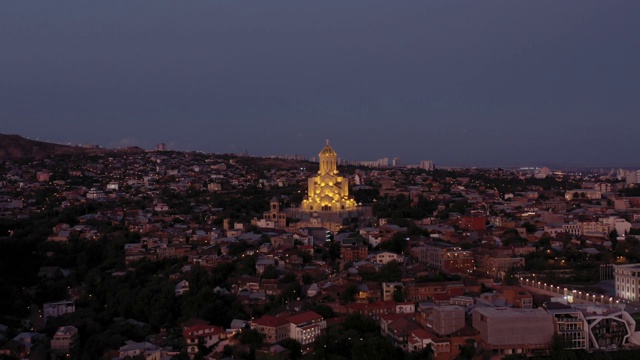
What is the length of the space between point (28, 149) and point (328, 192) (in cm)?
3279

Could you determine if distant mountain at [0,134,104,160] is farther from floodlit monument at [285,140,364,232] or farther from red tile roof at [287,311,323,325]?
red tile roof at [287,311,323,325]

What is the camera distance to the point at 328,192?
30578 millimetres

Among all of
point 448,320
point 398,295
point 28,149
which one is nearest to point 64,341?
point 398,295

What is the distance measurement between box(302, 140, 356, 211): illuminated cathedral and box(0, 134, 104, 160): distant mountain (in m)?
27.1

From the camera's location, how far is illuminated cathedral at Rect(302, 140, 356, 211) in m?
30.0

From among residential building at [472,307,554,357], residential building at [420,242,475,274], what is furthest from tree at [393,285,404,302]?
residential building at [420,242,475,274]

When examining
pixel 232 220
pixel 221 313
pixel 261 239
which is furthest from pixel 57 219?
pixel 221 313

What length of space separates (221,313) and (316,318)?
2621 mm

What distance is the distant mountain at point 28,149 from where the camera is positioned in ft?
174

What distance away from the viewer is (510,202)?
115 ft

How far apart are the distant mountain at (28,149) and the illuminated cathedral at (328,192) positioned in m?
27.1

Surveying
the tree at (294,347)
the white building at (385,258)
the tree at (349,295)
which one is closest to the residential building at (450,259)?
the white building at (385,258)

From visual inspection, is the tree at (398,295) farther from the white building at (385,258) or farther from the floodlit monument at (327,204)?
the floodlit monument at (327,204)

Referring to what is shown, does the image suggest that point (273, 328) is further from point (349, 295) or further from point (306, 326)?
point (349, 295)
